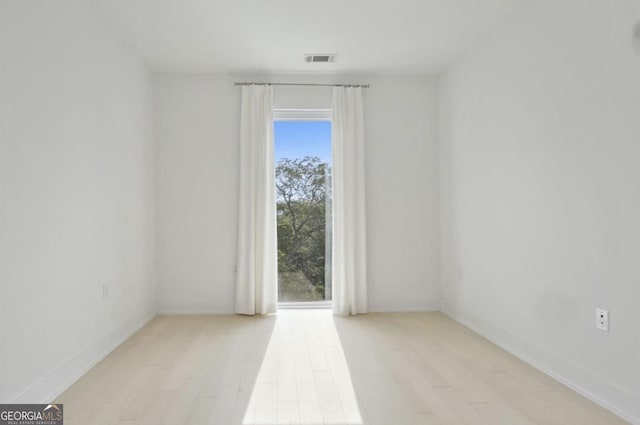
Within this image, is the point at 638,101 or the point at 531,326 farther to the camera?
the point at 531,326

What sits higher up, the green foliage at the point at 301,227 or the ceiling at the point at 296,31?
the ceiling at the point at 296,31

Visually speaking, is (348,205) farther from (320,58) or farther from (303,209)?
(320,58)

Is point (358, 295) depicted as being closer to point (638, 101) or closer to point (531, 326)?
point (531, 326)

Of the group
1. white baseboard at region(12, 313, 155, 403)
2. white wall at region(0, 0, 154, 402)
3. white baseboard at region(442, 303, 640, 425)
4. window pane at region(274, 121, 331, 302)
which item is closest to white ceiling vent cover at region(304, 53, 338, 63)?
window pane at region(274, 121, 331, 302)

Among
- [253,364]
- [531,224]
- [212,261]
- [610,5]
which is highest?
[610,5]

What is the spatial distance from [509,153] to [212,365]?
8.90 ft

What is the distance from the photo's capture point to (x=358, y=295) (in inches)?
179

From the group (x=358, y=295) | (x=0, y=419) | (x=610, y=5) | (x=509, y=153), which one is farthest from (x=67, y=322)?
(x=610, y=5)

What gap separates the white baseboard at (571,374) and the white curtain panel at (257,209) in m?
2.12

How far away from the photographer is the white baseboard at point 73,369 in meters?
2.32

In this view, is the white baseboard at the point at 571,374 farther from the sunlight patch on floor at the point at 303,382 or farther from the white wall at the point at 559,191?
the sunlight patch on floor at the point at 303,382

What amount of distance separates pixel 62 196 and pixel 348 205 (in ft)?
8.77

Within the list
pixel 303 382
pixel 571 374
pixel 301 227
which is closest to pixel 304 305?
pixel 301 227

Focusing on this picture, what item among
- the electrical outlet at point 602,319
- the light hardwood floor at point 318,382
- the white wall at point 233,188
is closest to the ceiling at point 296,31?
the white wall at point 233,188
